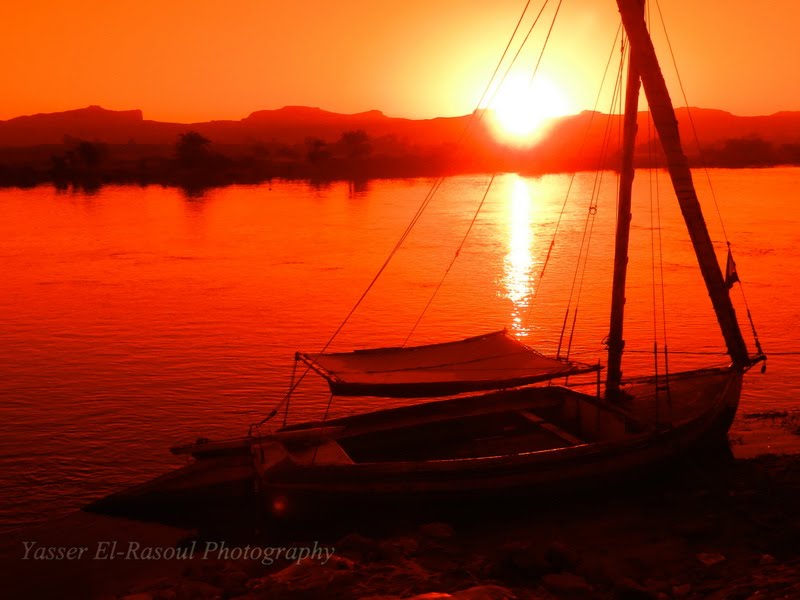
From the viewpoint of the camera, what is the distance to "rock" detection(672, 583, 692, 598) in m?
9.83

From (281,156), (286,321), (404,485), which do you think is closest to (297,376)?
(286,321)

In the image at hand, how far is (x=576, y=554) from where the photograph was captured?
11062 millimetres

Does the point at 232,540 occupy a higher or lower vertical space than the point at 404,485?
lower

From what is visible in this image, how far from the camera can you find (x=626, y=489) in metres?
13.6

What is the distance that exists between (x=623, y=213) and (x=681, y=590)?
23.7 feet

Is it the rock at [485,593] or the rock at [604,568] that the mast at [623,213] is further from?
the rock at [485,593]

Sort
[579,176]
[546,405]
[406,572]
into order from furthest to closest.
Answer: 1. [579,176]
2. [546,405]
3. [406,572]

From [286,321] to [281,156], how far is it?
121862 mm

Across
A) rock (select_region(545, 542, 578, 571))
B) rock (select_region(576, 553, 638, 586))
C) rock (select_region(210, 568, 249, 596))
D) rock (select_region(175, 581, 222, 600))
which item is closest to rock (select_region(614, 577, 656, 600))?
rock (select_region(576, 553, 638, 586))

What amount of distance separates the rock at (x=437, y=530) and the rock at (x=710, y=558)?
353 centimetres

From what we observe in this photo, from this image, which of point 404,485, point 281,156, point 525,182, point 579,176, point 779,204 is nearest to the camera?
point 404,485

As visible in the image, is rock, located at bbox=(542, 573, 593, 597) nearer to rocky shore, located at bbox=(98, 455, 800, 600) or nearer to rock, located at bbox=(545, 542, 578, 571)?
rocky shore, located at bbox=(98, 455, 800, 600)

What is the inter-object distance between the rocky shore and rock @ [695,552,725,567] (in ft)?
0.06

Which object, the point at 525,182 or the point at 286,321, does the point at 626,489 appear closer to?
the point at 286,321
